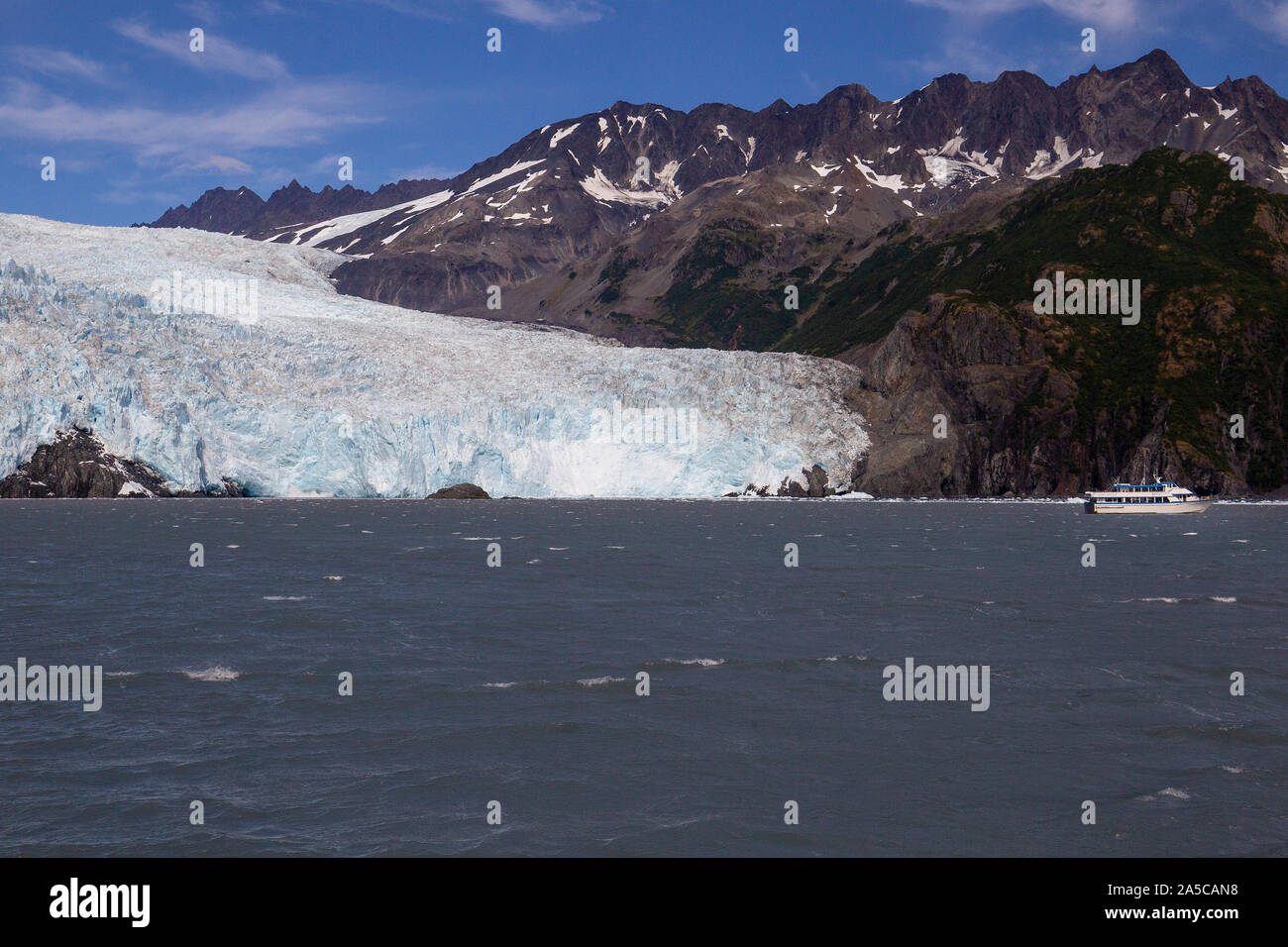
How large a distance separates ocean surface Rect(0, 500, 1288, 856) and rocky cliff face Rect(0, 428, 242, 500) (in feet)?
156

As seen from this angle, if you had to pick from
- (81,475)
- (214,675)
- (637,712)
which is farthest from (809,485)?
(637,712)

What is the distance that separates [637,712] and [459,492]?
81317mm

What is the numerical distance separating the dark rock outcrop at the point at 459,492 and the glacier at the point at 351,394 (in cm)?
69

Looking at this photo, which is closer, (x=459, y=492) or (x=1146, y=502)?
(x=459, y=492)

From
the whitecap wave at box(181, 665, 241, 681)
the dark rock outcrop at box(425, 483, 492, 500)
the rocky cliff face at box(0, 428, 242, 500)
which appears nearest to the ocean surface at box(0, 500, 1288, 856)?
the whitecap wave at box(181, 665, 241, 681)

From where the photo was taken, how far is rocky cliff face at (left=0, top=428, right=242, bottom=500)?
3386 inches

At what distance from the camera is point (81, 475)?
89062mm

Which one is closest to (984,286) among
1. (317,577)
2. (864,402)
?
(864,402)

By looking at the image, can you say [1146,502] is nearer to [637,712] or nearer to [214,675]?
[637,712]

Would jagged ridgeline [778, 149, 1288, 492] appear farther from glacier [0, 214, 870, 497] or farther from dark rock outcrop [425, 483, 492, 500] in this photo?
dark rock outcrop [425, 483, 492, 500]

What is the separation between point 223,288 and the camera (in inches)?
4222

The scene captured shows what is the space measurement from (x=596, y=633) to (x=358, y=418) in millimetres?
70199

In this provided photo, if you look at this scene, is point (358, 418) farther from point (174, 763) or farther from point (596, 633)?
point (174, 763)

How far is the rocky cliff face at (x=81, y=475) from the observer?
8600 cm
